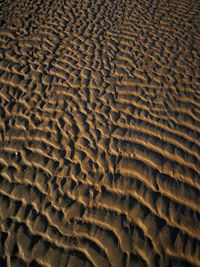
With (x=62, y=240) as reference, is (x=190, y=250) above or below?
above

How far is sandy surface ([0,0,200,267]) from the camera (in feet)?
8.31

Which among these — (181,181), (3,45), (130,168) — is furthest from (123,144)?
(3,45)

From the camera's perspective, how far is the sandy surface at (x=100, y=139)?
8.31ft

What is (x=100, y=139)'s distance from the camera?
3377 millimetres

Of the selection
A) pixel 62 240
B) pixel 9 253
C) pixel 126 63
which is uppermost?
pixel 126 63

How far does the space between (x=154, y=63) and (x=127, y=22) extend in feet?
5.17

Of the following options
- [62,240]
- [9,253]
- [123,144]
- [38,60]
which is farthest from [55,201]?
[38,60]

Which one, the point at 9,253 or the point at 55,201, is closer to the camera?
the point at 9,253

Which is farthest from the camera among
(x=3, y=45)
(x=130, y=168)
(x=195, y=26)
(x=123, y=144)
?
(x=195, y=26)

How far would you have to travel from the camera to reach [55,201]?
285cm

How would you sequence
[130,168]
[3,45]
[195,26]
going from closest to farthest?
[130,168] < [3,45] < [195,26]

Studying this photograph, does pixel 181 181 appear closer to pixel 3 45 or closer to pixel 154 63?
pixel 154 63

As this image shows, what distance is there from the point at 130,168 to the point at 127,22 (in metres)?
3.73

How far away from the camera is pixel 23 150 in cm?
333
